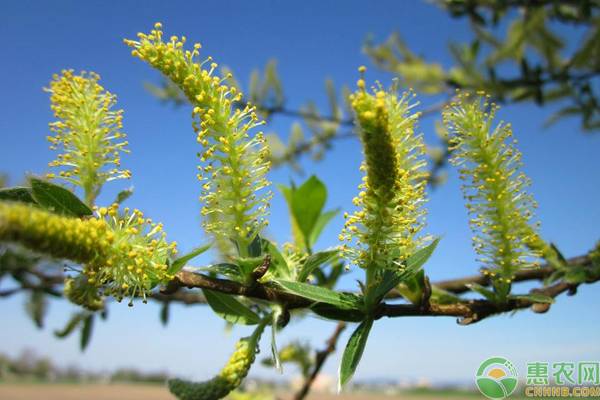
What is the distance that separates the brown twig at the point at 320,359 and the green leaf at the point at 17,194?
87cm

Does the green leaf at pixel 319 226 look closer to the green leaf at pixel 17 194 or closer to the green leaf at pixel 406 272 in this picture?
the green leaf at pixel 406 272

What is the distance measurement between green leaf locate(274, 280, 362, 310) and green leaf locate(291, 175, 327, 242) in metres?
0.42

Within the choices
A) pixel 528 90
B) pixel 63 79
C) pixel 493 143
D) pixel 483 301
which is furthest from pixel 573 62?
pixel 63 79

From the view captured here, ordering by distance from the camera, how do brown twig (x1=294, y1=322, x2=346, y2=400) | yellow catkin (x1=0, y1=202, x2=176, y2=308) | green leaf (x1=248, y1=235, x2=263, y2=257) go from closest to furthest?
yellow catkin (x1=0, y1=202, x2=176, y2=308) < green leaf (x1=248, y1=235, x2=263, y2=257) < brown twig (x1=294, y1=322, x2=346, y2=400)

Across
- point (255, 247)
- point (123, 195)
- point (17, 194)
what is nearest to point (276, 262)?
point (255, 247)

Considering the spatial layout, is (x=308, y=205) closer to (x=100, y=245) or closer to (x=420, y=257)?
(x=420, y=257)

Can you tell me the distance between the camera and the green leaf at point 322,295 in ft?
2.68

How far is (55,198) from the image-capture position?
0.82m

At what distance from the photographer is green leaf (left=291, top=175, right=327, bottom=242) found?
1.27 metres

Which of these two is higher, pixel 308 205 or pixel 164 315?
pixel 308 205

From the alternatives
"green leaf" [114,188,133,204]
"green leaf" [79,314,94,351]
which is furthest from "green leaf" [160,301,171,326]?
"green leaf" [114,188,133,204]

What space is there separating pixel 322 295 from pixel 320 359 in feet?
2.20

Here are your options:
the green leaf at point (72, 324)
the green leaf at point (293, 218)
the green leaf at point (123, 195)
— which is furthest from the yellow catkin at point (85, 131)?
the green leaf at point (72, 324)

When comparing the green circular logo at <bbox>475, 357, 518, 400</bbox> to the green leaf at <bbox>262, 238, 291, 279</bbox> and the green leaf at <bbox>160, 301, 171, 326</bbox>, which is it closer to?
the green leaf at <bbox>262, 238, 291, 279</bbox>
